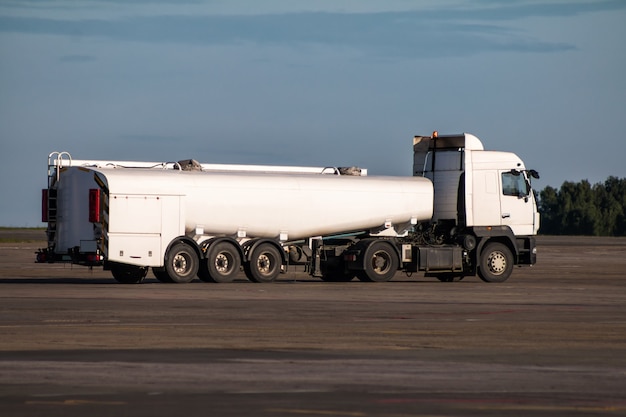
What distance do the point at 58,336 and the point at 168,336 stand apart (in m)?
1.71

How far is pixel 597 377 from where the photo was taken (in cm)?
1563

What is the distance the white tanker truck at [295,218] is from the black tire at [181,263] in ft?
0.10

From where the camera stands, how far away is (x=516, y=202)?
1689 inches

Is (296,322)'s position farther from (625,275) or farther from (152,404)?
(625,275)

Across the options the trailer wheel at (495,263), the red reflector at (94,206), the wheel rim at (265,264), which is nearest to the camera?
the red reflector at (94,206)

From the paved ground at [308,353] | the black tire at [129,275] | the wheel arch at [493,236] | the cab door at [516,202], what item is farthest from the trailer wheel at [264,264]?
the cab door at [516,202]

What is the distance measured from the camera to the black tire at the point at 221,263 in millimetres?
38812

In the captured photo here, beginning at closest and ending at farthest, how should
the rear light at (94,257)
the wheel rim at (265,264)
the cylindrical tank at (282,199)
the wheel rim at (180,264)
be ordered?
the rear light at (94,257), the wheel rim at (180,264), the cylindrical tank at (282,199), the wheel rim at (265,264)

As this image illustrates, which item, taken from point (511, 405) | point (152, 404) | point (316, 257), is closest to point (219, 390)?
point (152, 404)

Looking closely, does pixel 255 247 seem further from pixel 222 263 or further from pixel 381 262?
pixel 381 262

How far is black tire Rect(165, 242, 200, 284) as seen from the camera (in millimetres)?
38156

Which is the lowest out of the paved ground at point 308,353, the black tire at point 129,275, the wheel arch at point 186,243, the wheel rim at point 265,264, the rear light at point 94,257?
the paved ground at point 308,353

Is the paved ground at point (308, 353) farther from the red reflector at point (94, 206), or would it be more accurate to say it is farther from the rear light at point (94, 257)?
the red reflector at point (94, 206)

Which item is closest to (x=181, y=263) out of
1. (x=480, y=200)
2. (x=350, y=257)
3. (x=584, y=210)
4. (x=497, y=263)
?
(x=350, y=257)
